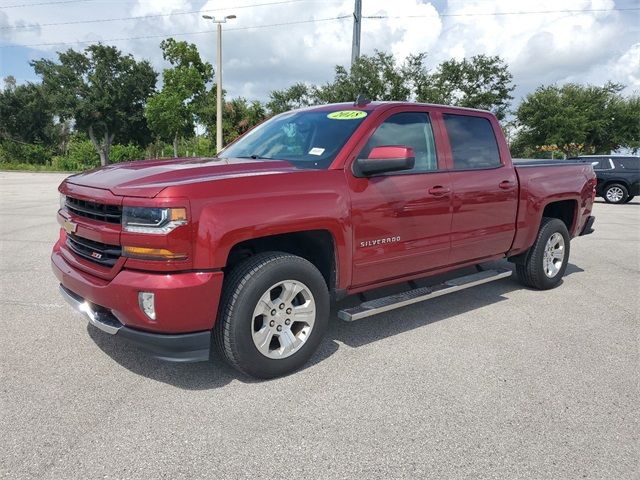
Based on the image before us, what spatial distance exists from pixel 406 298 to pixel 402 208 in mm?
744

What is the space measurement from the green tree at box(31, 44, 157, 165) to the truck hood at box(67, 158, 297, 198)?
41.5 meters

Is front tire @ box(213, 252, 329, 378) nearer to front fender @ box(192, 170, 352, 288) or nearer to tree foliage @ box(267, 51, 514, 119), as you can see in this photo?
front fender @ box(192, 170, 352, 288)

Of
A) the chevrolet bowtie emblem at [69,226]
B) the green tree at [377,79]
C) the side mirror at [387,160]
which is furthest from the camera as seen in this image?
the green tree at [377,79]

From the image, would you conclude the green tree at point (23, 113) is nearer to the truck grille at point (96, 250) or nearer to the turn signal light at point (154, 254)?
the truck grille at point (96, 250)

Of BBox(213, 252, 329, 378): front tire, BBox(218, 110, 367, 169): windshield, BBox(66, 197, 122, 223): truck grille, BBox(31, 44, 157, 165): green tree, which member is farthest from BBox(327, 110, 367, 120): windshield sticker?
BBox(31, 44, 157, 165): green tree

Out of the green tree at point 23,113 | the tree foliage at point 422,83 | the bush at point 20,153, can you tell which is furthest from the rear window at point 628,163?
the green tree at point 23,113

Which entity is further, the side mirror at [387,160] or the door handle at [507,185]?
the door handle at [507,185]

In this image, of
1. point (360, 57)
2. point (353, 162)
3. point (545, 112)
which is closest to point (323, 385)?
point (353, 162)

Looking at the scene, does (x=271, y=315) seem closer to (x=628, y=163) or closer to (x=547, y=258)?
(x=547, y=258)

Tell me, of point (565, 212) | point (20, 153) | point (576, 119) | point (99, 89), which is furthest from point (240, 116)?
point (565, 212)

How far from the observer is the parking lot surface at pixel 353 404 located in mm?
2389

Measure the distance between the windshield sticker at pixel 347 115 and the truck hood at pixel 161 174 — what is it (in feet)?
2.34

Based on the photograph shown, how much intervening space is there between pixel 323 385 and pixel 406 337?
1.10m

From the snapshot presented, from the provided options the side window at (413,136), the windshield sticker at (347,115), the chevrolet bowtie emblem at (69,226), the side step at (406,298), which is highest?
the windshield sticker at (347,115)
